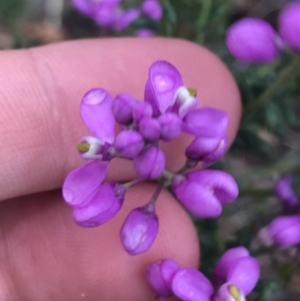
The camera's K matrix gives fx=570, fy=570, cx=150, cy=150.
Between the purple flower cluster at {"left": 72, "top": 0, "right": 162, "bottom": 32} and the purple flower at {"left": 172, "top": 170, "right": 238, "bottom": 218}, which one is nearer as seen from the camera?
the purple flower at {"left": 172, "top": 170, "right": 238, "bottom": 218}

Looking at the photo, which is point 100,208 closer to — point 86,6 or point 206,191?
point 206,191

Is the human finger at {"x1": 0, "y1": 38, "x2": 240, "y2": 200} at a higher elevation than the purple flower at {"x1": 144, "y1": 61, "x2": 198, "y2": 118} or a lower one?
lower

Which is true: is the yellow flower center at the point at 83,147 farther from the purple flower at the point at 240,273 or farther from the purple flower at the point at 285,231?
the purple flower at the point at 285,231

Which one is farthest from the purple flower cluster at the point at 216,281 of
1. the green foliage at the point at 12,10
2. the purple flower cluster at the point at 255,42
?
the green foliage at the point at 12,10

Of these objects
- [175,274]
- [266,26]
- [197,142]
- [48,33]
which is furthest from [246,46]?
[48,33]

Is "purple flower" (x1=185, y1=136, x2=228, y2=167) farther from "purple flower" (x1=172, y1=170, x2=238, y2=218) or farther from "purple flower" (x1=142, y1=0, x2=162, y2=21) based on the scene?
"purple flower" (x1=142, y1=0, x2=162, y2=21)

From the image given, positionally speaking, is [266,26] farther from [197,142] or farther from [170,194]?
[170,194]

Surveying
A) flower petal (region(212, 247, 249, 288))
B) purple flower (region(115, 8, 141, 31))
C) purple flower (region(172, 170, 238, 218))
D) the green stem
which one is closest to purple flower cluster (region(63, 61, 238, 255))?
purple flower (region(172, 170, 238, 218))
